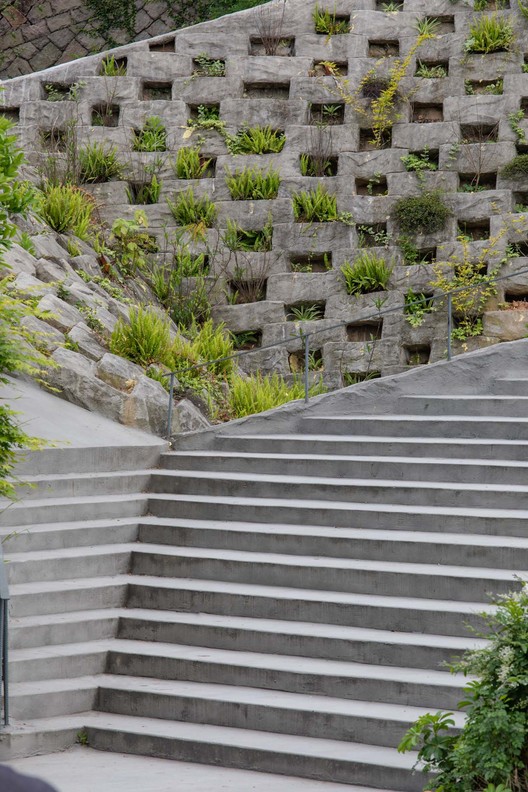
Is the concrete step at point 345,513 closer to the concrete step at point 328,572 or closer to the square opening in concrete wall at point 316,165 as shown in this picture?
the concrete step at point 328,572

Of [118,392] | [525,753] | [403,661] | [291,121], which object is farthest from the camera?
[291,121]

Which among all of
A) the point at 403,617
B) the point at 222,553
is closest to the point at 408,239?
the point at 222,553

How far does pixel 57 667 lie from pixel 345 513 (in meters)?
2.17

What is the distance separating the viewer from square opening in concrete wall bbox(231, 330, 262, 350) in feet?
33.6

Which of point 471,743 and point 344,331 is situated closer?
point 471,743

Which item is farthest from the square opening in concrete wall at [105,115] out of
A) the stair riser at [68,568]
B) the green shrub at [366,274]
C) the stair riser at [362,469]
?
the stair riser at [68,568]

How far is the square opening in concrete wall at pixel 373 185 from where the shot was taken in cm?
1070

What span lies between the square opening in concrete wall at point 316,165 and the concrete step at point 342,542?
497 centimetres

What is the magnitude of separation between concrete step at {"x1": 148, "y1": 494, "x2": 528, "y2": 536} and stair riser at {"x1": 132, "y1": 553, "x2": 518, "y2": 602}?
52 cm

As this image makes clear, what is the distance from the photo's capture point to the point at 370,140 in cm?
1096

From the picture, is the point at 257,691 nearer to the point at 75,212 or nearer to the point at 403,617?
the point at 403,617

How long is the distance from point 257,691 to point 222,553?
4.10 ft

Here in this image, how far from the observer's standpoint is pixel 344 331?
396 inches

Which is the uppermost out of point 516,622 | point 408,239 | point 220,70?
point 220,70
